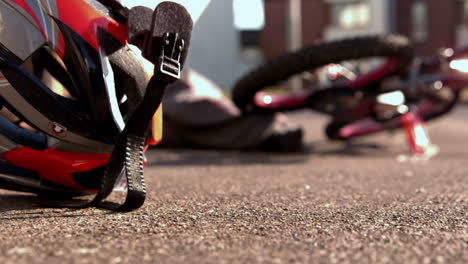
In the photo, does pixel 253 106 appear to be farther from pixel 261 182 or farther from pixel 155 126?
pixel 155 126

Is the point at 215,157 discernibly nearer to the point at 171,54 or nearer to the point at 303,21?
the point at 171,54

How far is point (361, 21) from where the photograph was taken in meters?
25.1

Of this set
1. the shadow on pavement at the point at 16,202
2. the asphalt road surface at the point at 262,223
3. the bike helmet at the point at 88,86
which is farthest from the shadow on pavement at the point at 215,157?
the bike helmet at the point at 88,86

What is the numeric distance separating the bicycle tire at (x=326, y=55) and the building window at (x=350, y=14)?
22.0 m

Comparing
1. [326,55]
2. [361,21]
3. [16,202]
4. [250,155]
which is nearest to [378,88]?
[326,55]

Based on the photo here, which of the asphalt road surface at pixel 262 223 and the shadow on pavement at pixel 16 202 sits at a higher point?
the shadow on pavement at pixel 16 202

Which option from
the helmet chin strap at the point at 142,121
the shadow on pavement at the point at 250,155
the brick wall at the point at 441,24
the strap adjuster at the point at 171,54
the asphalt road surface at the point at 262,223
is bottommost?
the shadow on pavement at the point at 250,155

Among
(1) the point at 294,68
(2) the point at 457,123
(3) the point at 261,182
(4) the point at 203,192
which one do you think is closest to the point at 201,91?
(1) the point at 294,68

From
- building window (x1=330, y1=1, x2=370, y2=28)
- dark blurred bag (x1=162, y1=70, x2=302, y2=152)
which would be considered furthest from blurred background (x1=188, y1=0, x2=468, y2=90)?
dark blurred bag (x1=162, y1=70, x2=302, y2=152)

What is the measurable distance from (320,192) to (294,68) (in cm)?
170

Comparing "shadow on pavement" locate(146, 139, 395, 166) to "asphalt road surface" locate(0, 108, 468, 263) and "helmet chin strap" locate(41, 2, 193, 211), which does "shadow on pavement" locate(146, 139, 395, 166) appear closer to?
"asphalt road surface" locate(0, 108, 468, 263)

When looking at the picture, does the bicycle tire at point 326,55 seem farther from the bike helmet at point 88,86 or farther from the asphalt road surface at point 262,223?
the bike helmet at point 88,86

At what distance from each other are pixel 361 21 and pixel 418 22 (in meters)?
2.57

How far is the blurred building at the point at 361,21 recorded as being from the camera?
23.6 metres
